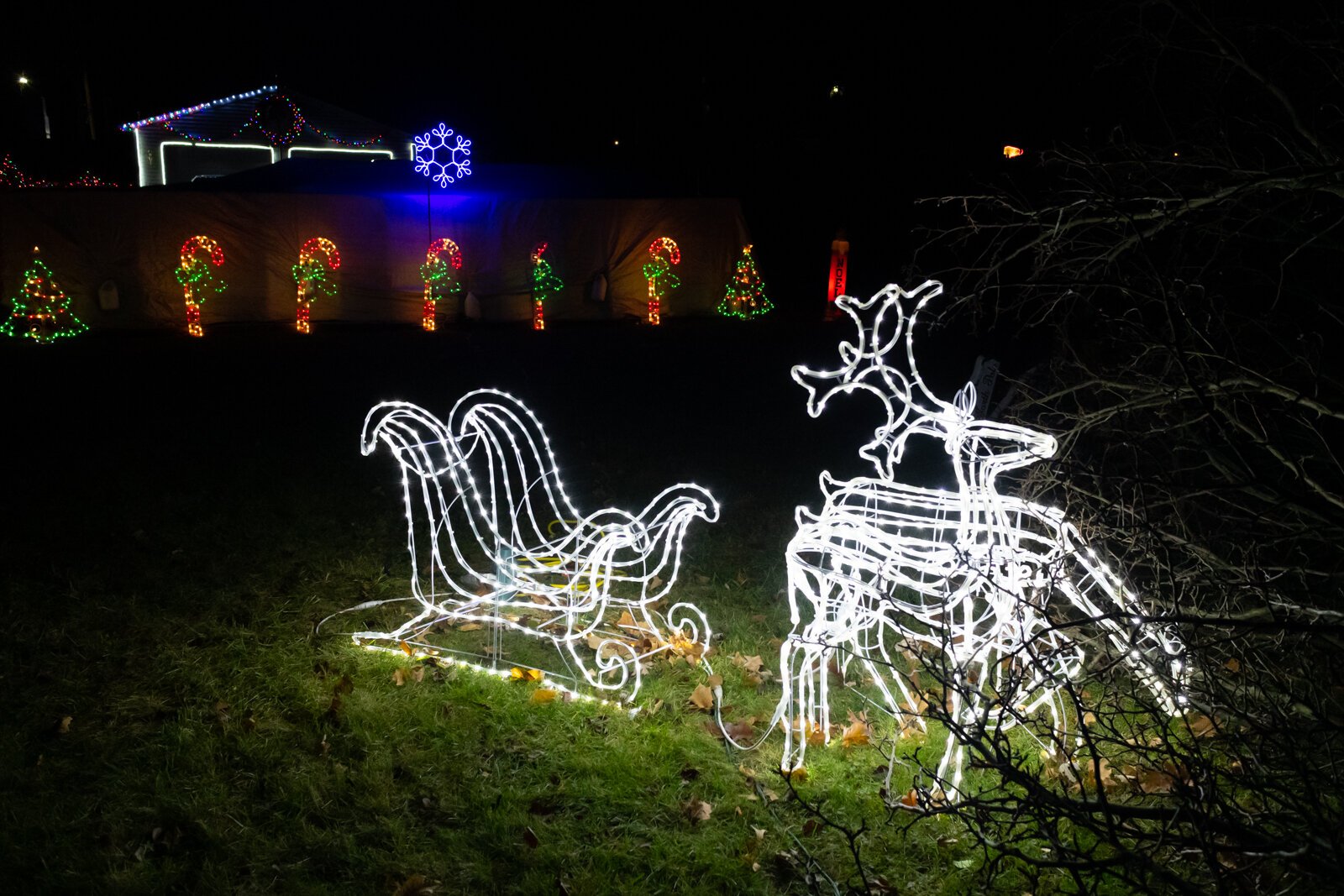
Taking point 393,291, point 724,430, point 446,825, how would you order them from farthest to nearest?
point 393,291 < point 724,430 < point 446,825

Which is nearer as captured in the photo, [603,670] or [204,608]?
[603,670]

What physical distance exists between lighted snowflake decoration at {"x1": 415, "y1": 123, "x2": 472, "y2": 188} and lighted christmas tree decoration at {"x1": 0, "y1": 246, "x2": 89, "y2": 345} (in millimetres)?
5350

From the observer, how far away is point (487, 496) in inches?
276

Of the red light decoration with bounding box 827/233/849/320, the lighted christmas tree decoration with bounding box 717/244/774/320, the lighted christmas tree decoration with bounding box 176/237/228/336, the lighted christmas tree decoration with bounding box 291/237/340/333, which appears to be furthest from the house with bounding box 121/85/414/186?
the red light decoration with bounding box 827/233/849/320

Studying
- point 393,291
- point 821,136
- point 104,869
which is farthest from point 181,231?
point 821,136

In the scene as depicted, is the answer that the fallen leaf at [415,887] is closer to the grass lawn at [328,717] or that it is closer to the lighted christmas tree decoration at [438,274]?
the grass lawn at [328,717]

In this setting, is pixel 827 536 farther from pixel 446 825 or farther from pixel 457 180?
pixel 457 180

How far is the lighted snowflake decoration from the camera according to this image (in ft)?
50.0

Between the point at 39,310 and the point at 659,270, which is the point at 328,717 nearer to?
the point at 39,310

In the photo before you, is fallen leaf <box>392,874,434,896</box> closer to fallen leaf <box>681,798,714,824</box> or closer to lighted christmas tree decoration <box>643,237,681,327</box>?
fallen leaf <box>681,798,714,824</box>

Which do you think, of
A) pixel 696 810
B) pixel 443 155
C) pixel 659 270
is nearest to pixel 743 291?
pixel 659 270

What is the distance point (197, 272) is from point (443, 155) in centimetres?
403

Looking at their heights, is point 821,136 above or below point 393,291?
above

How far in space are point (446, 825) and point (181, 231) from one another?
13359 mm
